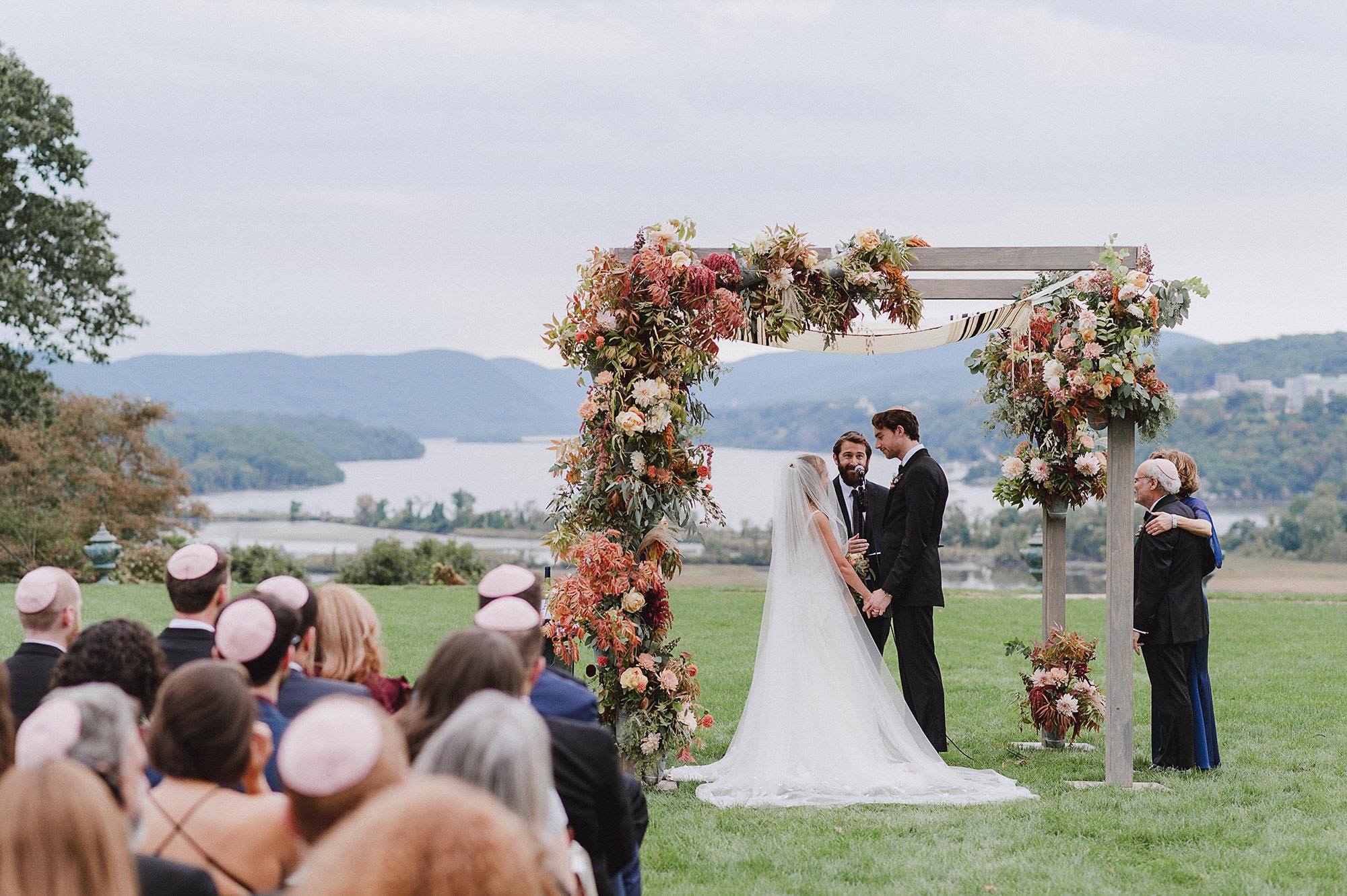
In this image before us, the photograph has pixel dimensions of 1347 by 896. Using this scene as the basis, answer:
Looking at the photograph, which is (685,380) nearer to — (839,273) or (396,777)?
(839,273)

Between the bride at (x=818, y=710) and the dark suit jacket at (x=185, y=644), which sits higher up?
the dark suit jacket at (x=185, y=644)

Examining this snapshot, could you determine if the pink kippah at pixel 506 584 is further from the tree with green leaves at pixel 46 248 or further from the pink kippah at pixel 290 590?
the tree with green leaves at pixel 46 248

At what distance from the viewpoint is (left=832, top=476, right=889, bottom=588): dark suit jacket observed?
27.8 ft

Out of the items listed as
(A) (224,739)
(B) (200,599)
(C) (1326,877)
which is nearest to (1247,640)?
(C) (1326,877)

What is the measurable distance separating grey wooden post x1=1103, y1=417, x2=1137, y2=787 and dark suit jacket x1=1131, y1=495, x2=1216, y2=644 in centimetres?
24

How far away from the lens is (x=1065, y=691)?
8250 millimetres

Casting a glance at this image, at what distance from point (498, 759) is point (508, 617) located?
135 centimetres

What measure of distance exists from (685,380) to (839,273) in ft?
3.94

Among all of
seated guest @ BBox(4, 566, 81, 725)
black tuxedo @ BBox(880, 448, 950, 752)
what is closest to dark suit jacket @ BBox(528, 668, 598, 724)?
seated guest @ BBox(4, 566, 81, 725)

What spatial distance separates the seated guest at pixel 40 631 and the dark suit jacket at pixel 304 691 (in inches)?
47.9

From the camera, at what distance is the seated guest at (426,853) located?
1.73 metres

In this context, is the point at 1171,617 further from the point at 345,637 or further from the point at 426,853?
the point at 426,853

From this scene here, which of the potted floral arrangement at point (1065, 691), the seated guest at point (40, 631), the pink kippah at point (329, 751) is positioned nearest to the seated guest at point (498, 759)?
the pink kippah at point (329, 751)

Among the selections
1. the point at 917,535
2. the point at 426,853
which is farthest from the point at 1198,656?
the point at 426,853
